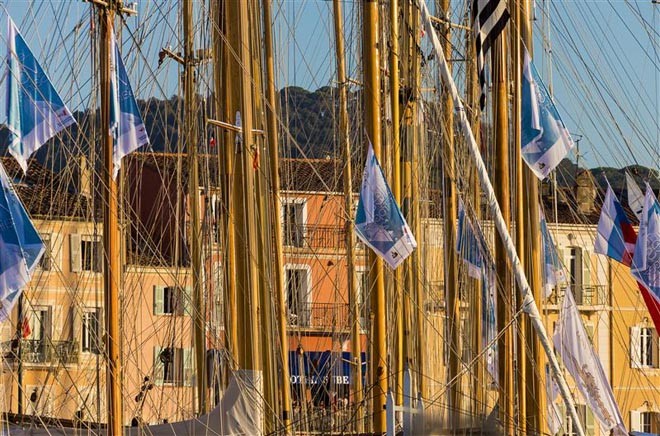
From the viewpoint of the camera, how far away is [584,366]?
24.1 metres

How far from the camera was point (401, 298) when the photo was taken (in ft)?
91.0

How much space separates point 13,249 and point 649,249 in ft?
31.9

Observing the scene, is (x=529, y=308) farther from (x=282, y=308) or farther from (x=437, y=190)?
(x=437, y=190)

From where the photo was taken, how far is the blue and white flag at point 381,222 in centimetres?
2397

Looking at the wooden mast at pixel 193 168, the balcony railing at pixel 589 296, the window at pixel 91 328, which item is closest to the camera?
the window at pixel 91 328

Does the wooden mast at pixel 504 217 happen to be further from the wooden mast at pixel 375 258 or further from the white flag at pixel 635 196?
the white flag at pixel 635 196

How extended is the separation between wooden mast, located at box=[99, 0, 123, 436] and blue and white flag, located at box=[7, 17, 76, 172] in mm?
824

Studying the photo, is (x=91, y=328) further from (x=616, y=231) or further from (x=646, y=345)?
(x=646, y=345)

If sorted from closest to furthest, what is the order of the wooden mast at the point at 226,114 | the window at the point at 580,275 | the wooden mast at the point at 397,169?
the wooden mast at the point at 226,114
the wooden mast at the point at 397,169
the window at the point at 580,275

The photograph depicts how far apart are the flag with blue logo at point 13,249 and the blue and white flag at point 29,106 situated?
1.25 meters

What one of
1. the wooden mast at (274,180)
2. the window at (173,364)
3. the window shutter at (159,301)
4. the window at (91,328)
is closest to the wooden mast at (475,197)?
the wooden mast at (274,180)

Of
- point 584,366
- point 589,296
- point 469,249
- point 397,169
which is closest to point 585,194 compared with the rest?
point 589,296

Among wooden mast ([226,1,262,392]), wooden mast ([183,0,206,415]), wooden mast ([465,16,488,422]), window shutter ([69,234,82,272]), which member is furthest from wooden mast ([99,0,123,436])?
window shutter ([69,234,82,272])

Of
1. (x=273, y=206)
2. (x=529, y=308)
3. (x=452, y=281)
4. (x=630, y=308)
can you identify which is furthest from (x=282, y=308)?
(x=630, y=308)
